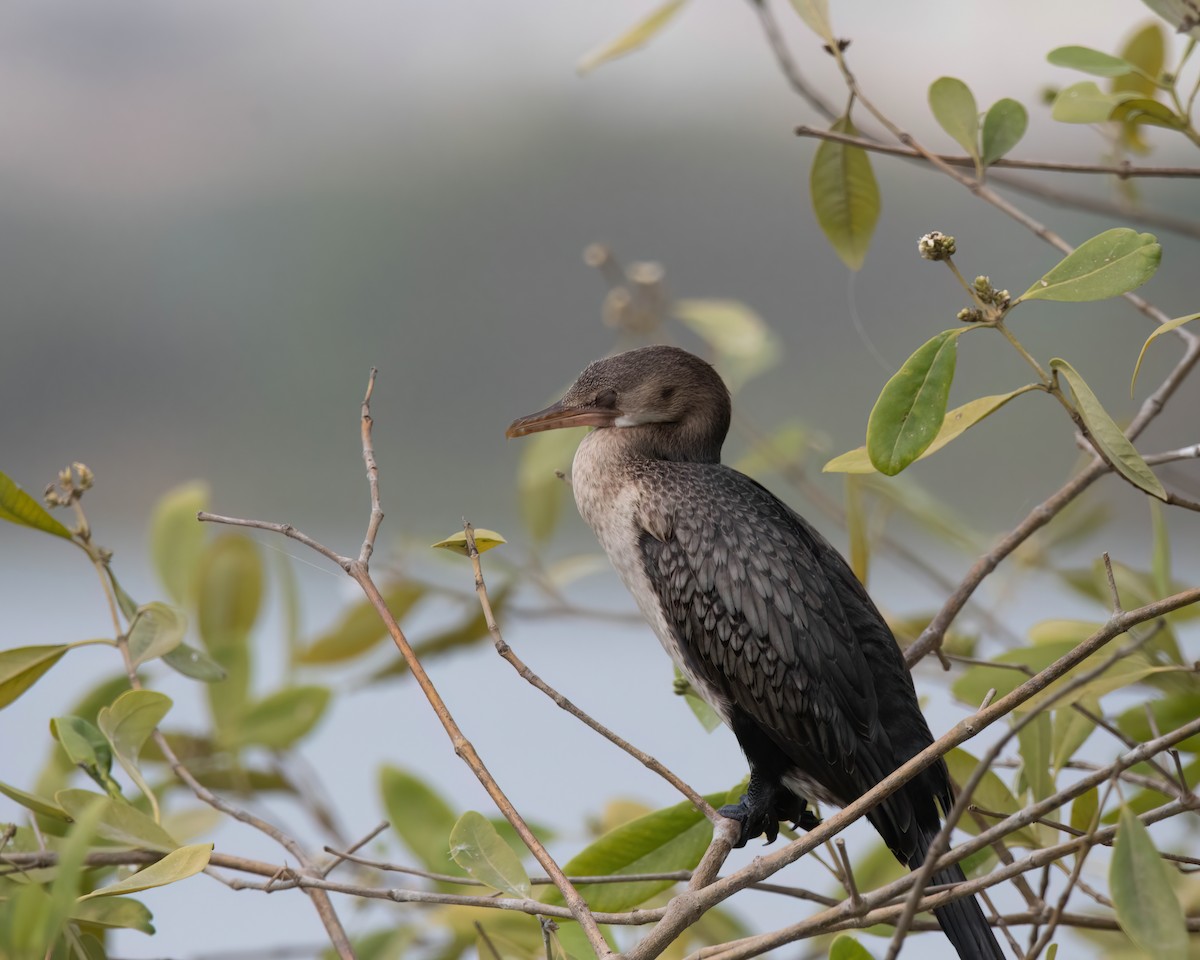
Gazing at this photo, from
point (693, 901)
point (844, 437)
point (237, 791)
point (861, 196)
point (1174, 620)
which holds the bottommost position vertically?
point (693, 901)

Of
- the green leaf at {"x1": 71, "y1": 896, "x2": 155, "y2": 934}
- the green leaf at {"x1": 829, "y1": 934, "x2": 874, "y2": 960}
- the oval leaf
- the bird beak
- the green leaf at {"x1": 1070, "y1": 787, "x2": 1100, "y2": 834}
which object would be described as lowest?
the green leaf at {"x1": 829, "y1": 934, "x2": 874, "y2": 960}

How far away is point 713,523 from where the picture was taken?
878mm

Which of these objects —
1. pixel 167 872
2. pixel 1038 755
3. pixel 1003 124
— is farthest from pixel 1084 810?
pixel 167 872

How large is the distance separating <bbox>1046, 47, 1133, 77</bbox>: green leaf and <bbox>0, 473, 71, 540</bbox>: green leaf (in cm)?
65

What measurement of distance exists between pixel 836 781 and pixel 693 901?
283mm

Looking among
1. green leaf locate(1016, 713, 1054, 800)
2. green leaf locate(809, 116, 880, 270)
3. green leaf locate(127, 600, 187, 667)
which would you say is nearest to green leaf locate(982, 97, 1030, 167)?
green leaf locate(809, 116, 880, 270)

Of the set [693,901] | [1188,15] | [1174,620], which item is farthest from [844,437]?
[693,901]

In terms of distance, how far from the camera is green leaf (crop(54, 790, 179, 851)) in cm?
67

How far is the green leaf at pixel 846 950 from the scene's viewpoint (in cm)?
63

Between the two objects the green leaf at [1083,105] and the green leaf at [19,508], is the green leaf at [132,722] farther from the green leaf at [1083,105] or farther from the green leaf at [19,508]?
the green leaf at [1083,105]

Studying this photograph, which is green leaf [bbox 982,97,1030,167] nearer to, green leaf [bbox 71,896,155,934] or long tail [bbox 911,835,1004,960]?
long tail [bbox 911,835,1004,960]

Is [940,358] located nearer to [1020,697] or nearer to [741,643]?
[1020,697]

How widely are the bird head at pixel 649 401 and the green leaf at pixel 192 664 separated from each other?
0.29 metres

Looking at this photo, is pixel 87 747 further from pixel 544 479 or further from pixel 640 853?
pixel 544 479
